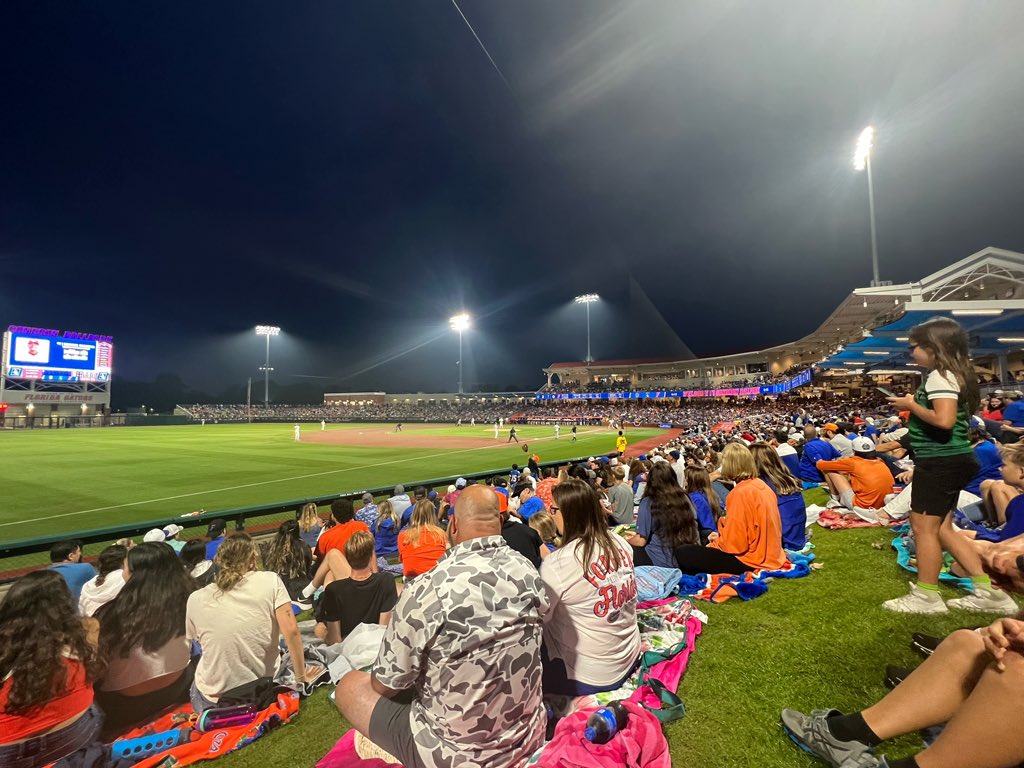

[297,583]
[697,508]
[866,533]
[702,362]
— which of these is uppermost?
[702,362]

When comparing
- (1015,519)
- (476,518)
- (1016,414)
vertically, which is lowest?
(1015,519)

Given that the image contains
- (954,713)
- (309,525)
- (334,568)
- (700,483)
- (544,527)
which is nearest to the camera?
(954,713)

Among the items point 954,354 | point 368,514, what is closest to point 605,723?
point 954,354

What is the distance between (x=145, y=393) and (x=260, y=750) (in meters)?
167

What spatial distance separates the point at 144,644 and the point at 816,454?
952cm

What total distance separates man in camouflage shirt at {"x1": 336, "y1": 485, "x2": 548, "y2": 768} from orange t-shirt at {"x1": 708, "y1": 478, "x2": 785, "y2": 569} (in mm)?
3402

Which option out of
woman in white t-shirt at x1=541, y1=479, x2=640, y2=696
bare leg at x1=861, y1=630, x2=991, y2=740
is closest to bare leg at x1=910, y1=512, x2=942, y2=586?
bare leg at x1=861, y1=630, x2=991, y2=740

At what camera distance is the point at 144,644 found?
3381mm

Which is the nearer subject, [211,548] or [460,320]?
[211,548]

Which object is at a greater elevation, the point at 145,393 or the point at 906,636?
the point at 145,393

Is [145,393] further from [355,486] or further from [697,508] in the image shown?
[697,508]

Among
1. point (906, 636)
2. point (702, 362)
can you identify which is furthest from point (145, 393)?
point (906, 636)

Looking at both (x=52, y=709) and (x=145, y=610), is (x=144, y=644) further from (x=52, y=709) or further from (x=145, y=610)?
(x=52, y=709)

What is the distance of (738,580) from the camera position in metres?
4.40
